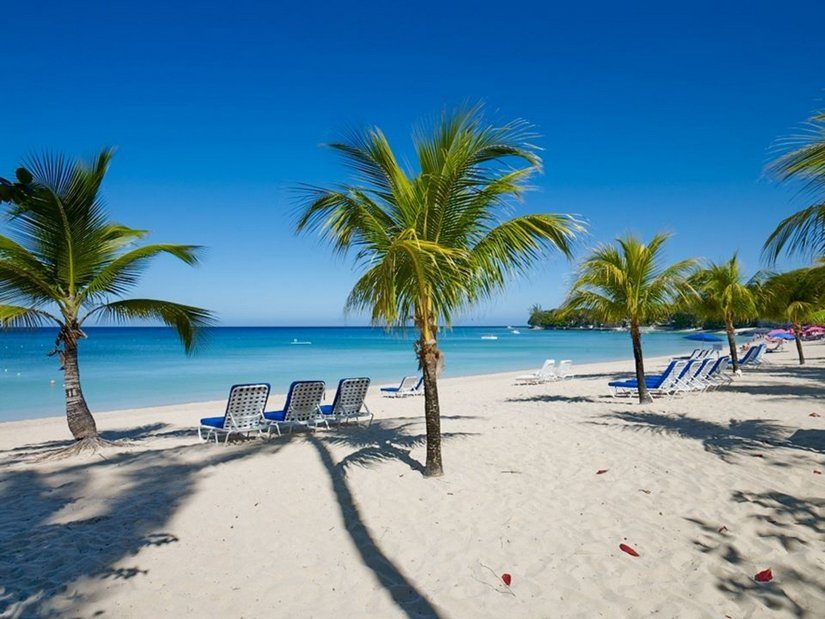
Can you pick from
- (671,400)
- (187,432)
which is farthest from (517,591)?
(671,400)

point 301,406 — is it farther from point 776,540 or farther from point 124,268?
point 776,540

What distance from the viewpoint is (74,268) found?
7.98 m

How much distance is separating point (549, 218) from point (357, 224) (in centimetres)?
216

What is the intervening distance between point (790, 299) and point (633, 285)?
13.0 m

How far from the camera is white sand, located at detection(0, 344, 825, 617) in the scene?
10.9 feet

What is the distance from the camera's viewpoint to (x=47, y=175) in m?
7.38

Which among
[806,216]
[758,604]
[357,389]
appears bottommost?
[758,604]

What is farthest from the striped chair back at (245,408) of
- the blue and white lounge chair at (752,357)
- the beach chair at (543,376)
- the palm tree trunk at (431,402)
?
the blue and white lounge chair at (752,357)

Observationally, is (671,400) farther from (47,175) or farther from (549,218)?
(47,175)

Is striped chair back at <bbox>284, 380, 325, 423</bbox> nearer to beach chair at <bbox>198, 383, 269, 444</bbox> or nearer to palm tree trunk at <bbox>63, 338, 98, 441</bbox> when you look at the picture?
beach chair at <bbox>198, 383, 269, 444</bbox>

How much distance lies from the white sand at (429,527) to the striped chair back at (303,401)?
909 millimetres

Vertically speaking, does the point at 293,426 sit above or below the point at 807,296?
below

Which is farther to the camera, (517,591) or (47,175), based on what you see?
(47,175)

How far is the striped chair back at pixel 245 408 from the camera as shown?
8.37 meters
